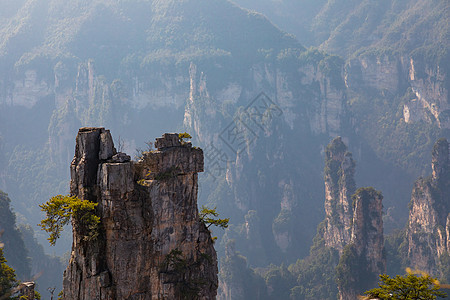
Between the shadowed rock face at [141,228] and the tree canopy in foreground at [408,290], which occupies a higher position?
the shadowed rock face at [141,228]

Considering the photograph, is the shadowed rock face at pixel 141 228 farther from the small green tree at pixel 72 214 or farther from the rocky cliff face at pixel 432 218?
the rocky cliff face at pixel 432 218

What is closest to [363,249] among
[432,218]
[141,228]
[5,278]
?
[432,218]

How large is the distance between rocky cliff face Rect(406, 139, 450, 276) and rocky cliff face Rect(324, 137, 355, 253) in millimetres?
10478

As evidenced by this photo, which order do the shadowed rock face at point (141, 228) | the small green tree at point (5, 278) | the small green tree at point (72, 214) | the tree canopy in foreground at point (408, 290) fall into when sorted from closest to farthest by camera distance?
the tree canopy in foreground at point (408, 290) < the small green tree at point (72, 214) < the shadowed rock face at point (141, 228) < the small green tree at point (5, 278)

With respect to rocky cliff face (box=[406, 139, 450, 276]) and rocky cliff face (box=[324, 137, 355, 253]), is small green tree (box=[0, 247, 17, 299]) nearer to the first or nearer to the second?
rocky cliff face (box=[406, 139, 450, 276])

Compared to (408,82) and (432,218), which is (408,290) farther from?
(408,82)

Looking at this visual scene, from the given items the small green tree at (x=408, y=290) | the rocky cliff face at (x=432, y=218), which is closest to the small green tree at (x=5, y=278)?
the small green tree at (x=408, y=290)

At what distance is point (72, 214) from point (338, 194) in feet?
259

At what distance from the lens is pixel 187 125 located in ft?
459

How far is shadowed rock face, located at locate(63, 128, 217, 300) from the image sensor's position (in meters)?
21.6

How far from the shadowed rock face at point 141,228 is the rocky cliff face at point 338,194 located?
66731mm

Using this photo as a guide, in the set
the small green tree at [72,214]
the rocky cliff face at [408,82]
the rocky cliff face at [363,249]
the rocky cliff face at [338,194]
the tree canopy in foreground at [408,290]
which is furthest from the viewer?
the rocky cliff face at [408,82]

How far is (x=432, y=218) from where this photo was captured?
84.8 m

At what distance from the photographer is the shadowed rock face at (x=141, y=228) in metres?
21.6
